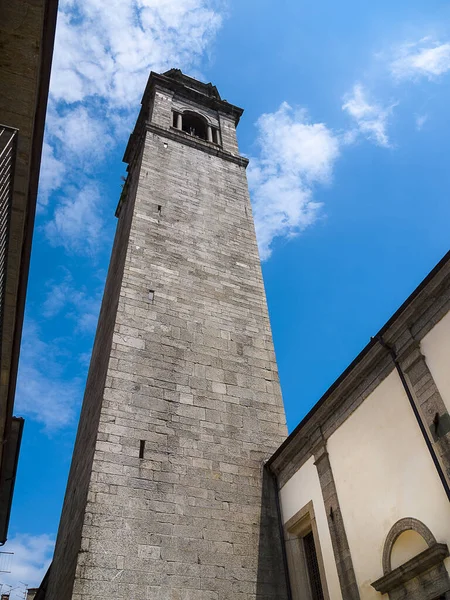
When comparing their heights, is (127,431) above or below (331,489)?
above

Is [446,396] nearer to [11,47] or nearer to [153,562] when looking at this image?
[153,562]

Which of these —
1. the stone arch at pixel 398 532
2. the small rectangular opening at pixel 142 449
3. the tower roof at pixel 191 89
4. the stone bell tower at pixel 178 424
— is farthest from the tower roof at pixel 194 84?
the stone arch at pixel 398 532

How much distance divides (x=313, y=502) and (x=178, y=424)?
8.31 feet

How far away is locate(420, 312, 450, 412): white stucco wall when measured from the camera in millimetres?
5824

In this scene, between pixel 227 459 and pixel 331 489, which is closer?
pixel 331 489

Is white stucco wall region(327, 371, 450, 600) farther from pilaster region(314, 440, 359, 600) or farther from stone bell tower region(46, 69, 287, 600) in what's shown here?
stone bell tower region(46, 69, 287, 600)

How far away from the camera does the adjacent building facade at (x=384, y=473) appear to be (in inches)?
221

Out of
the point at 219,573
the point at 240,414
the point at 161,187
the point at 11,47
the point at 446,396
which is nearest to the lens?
the point at 11,47

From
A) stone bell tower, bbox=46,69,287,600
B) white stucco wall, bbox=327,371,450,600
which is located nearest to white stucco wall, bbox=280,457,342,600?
stone bell tower, bbox=46,69,287,600

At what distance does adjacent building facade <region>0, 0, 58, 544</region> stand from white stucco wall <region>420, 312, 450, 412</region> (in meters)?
4.70

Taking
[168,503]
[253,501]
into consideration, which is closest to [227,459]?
[253,501]

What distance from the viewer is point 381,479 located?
21.0 ft

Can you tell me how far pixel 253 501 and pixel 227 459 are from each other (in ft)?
2.59

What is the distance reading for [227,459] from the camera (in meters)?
8.71
